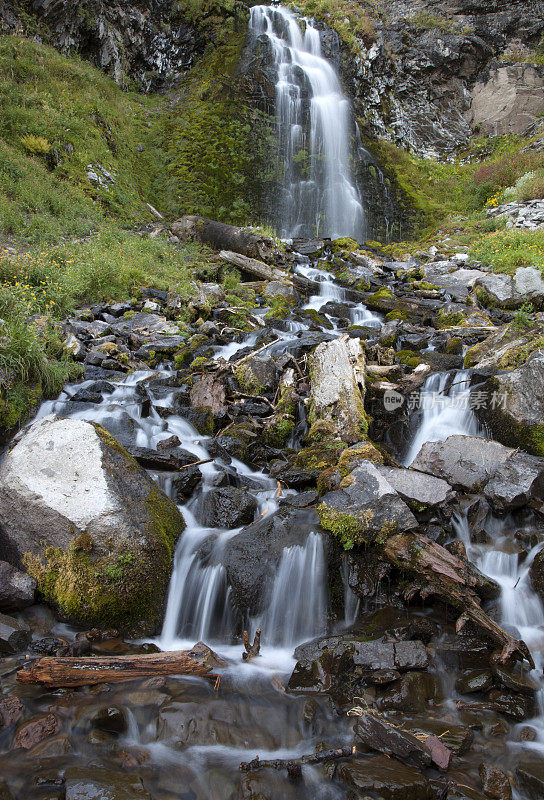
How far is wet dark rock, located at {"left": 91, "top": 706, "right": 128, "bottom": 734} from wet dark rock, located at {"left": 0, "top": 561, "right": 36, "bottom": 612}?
4.04 feet

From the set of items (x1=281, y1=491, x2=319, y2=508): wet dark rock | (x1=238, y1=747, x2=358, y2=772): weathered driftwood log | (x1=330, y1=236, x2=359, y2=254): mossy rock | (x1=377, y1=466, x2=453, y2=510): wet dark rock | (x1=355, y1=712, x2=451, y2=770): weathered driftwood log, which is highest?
(x1=330, y1=236, x2=359, y2=254): mossy rock

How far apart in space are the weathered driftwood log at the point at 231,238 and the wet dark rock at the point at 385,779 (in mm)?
12904

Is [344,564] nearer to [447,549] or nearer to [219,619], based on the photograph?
[447,549]

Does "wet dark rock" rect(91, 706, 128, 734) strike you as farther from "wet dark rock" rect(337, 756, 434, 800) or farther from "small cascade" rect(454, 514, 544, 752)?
"small cascade" rect(454, 514, 544, 752)

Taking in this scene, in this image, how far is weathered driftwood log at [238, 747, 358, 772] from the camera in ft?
9.35

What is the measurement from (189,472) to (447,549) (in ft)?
9.14

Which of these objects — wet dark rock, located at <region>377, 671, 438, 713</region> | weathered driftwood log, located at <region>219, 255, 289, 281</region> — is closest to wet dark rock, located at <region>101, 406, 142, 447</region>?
wet dark rock, located at <region>377, 671, 438, 713</region>

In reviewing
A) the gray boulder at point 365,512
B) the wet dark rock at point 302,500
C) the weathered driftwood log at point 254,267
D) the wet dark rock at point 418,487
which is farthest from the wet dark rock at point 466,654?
the weathered driftwood log at point 254,267

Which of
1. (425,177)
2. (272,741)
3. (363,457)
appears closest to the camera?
(272,741)

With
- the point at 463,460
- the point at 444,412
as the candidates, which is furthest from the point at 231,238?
the point at 463,460

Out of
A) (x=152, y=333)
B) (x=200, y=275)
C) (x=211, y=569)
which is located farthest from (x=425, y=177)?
(x=211, y=569)

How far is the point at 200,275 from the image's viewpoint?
12.5m

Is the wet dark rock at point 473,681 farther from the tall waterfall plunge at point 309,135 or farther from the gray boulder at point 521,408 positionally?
the tall waterfall plunge at point 309,135

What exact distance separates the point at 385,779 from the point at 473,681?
1.17 meters
